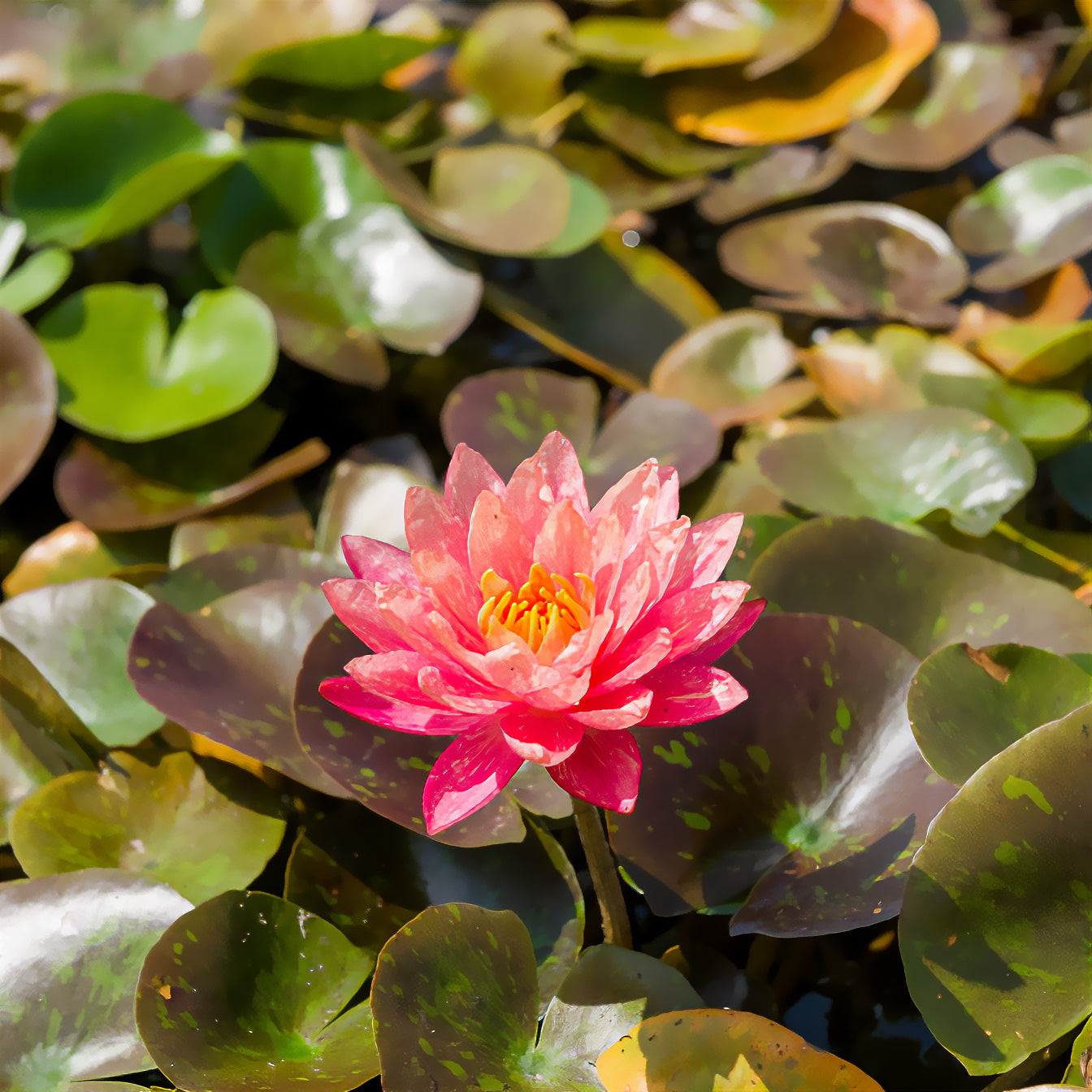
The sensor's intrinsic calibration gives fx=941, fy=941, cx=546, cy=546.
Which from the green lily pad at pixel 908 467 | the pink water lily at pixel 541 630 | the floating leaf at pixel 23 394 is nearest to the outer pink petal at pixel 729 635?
the pink water lily at pixel 541 630

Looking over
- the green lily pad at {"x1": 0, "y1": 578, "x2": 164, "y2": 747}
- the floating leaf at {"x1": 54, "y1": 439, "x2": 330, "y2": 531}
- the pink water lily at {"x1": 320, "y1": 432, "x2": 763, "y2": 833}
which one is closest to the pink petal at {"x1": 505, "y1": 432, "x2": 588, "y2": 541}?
the pink water lily at {"x1": 320, "y1": 432, "x2": 763, "y2": 833}

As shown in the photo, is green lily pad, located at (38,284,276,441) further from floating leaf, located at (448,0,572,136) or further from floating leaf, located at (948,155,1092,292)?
floating leaf, located at (948,155,1092,292)

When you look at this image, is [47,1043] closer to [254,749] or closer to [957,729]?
[254,749]

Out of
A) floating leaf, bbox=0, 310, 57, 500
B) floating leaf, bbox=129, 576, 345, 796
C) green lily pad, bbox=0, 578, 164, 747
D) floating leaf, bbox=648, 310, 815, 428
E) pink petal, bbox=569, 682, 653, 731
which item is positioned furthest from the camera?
floating leaf, bbox=648, 310, 815, 428

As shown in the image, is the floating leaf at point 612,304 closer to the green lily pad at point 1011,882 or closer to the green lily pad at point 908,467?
the green lily pad at point 908,467

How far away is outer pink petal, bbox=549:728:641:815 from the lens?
1.62 ft

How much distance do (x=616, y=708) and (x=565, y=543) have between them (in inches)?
3.9

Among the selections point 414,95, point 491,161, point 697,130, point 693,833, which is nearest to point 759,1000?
point 693,833

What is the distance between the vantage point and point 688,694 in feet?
1.64

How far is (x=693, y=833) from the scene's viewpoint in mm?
646

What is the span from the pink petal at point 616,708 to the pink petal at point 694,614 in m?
0.03

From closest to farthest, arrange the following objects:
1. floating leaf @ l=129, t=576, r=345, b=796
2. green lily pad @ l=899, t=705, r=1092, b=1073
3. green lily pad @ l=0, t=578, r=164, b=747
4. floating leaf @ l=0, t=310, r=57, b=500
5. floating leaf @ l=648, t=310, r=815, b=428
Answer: green lily pad @ l=899, t=705, r=1092, b=1073 < floating leaf @ l=129, t=576, r=345, b=796 < green lily pad @ l=0, t=578, r=164, b=747 < floating leaf @ l=0, t=310, r=57, b=500 < floating leaf @ l=648, t=310, r=815, b=428

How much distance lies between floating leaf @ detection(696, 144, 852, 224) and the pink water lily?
897mm

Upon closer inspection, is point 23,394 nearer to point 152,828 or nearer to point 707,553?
point 152,828
